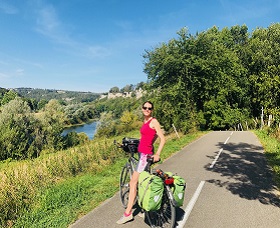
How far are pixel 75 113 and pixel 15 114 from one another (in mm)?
51093

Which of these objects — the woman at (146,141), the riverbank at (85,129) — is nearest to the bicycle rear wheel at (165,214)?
the woman at (146,141)

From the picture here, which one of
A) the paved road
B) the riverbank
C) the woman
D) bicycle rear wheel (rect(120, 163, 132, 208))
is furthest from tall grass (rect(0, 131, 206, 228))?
the riverbank

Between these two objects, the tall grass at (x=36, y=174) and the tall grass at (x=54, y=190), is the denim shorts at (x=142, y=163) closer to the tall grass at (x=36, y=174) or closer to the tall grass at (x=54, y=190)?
the tall grass at (x=54, y=190)

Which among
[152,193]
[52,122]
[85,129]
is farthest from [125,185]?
[85,129]

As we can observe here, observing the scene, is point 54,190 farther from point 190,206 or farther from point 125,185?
point 190,206

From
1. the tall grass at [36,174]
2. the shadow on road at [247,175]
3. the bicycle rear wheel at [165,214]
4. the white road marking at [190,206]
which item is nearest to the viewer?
the bicycle rear wheel at [165,214]

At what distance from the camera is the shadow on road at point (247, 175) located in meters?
5.61

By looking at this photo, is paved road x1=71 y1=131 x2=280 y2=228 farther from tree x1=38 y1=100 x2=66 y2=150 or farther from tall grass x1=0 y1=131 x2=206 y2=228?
tree x1=38 y1=100 x2=66 y2=150

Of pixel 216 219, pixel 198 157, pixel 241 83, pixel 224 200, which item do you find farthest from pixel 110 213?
pixel 241 83

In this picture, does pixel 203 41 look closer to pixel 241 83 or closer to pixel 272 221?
pixel 241 83

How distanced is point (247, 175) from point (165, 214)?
14.8 feet

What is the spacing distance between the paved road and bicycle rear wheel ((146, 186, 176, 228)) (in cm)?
41

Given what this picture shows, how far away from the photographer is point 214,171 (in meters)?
7.85

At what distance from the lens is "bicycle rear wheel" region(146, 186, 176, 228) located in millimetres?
A: 3645
